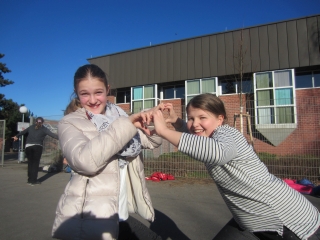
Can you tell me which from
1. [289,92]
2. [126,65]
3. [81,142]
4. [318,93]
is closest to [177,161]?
[81,142]

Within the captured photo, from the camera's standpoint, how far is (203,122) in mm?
1808

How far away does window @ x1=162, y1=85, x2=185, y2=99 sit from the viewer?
1720 centimetres

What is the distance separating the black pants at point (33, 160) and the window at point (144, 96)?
10.3 meters

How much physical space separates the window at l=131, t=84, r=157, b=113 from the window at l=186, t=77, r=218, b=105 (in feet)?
8.31

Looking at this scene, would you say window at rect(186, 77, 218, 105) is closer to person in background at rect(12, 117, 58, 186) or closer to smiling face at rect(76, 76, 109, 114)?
person in background at rect(12, 117, 58, 186)

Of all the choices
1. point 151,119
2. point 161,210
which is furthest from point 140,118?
point 161,210

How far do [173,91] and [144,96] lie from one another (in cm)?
Answer: 214

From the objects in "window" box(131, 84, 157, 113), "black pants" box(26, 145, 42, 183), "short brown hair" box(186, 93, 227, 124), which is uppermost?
"window" box(131, 84, 157, 113)

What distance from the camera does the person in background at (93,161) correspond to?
1.35 m

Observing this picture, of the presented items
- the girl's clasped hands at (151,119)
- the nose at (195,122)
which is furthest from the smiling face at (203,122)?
the girl's clasped hands at (151,119)

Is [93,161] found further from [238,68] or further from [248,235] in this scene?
[238,68]

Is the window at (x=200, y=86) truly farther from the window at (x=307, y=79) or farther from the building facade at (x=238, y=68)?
the window at (x=307, y=79)

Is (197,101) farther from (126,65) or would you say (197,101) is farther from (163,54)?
(126,65)

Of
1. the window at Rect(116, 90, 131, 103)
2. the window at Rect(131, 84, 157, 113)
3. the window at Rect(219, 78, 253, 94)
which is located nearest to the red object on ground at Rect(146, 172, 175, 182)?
the window at Rect(219, 78, 253, 94)
